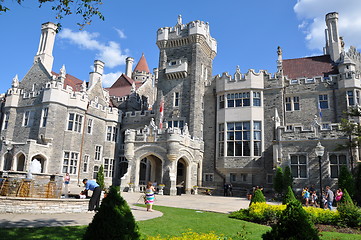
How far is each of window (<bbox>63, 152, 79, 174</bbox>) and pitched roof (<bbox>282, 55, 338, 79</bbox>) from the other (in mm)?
23795

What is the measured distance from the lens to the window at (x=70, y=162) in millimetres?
28219

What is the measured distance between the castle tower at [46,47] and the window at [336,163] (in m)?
29.7

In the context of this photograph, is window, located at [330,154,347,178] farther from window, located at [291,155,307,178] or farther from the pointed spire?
the pointed spire

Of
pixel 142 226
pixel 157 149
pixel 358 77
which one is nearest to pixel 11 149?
pixel 157 149

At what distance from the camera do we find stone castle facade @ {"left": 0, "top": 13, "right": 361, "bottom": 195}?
25.2 meters

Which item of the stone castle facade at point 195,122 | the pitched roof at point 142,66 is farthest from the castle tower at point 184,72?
the pitched roof at point 142,66

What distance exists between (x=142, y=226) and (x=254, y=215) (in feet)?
17.7

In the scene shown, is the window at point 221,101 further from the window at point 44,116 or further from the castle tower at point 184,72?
the window at point 44,116

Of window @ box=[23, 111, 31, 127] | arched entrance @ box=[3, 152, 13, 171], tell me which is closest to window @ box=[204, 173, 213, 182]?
arched entrance @ box=[3, 152, 13, 171]

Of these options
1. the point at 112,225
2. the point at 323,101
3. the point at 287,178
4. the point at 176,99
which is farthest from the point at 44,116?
the point at 323,101

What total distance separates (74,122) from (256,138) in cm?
1809

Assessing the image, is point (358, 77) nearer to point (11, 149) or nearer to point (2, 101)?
point (11, 149)

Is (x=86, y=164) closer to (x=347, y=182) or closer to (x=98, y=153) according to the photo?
(x=98, y=153)

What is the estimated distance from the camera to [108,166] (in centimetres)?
3294
